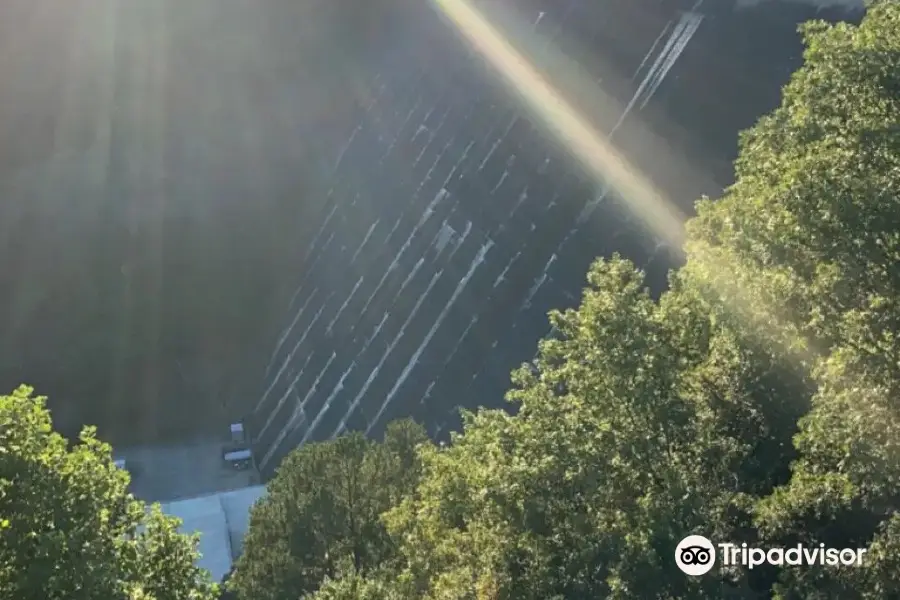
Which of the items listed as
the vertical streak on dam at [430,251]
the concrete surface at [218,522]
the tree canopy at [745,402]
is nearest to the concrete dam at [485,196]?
the vertical streak on dam at [430,251]

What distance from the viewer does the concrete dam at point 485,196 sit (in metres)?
18.0

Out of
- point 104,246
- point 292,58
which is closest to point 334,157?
point 292,58

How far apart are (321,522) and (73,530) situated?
7043mm

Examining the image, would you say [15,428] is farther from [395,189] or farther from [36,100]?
[36,100]

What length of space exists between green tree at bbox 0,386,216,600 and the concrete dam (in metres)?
11.2

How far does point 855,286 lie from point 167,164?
35632 millimetres

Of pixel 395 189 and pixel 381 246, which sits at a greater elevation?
pixel 395 189

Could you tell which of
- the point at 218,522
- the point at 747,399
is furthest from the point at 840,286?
the point at 218,522

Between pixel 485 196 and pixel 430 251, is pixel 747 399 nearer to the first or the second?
pixel 485 196

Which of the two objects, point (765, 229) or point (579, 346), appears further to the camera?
point (579, 346)

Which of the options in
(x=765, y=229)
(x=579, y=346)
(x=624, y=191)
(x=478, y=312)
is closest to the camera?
(x=765, y=229)

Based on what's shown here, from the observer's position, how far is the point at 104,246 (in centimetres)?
3591

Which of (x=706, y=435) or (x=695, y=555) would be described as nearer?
(x=695, y=555)

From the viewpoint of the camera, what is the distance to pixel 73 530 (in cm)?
755
